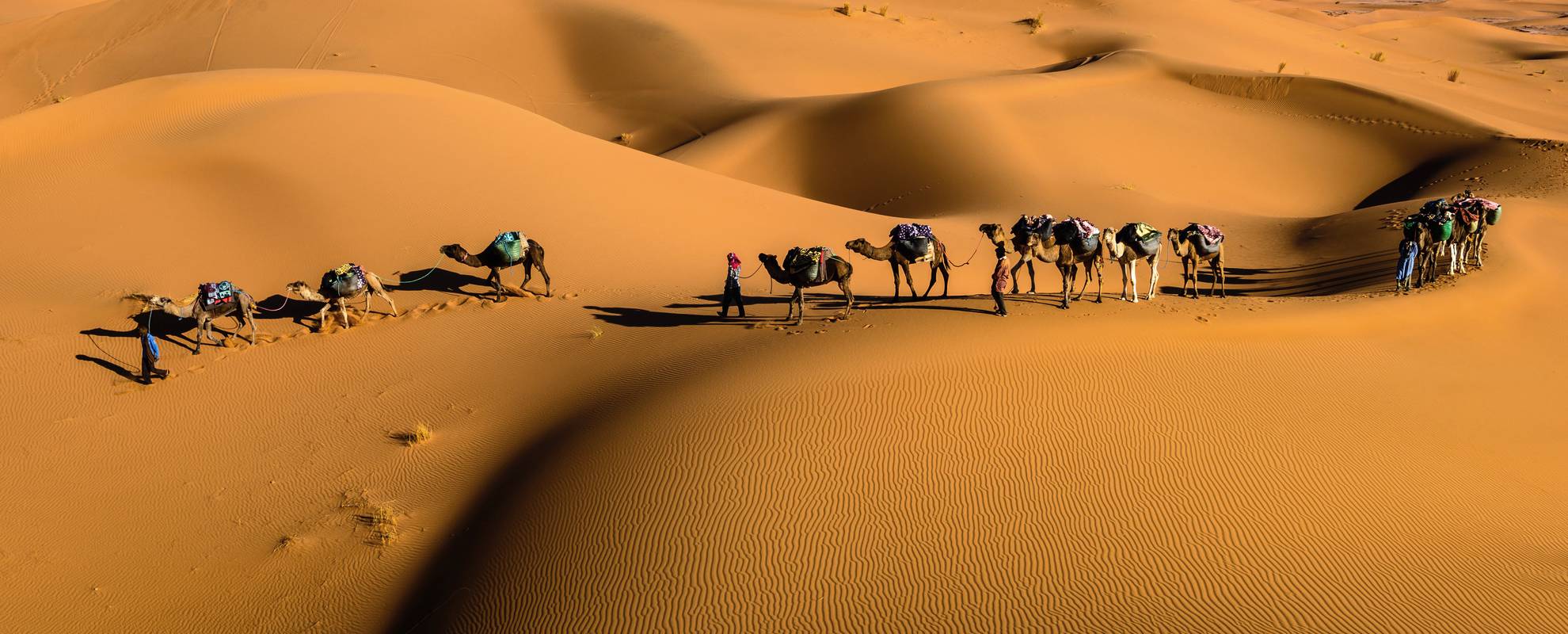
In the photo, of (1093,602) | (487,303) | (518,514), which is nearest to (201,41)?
(487,303)

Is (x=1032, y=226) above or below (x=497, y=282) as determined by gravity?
above

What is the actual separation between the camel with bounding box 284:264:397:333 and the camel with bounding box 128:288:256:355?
0.69 metres

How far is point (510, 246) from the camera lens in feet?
50.0

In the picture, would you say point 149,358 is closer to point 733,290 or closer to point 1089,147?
point 733,290

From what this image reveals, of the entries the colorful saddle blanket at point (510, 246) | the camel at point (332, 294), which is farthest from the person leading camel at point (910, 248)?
the camel at point (332, 294)

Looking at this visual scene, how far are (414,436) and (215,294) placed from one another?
4695 mm

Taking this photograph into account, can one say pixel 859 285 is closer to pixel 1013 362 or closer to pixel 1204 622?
pixel 1013 362

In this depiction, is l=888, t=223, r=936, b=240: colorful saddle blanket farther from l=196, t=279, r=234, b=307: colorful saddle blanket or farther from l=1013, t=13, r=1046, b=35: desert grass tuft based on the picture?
l=1013, t=13, r=1046, b=35: desert grass tuft

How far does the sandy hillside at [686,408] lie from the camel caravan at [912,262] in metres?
0.45

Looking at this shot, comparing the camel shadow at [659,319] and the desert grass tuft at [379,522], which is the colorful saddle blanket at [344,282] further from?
the desert grass tuft at [379,522]

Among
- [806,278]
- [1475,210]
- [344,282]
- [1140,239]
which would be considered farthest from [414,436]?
[1475,210]

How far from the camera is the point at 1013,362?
1141 centimetres

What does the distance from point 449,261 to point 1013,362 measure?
34.7 ft

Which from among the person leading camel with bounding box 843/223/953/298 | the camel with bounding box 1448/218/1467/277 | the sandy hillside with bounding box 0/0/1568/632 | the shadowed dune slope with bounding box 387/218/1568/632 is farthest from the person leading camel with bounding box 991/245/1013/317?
the camel with bounding box 1448/218/1467/277
